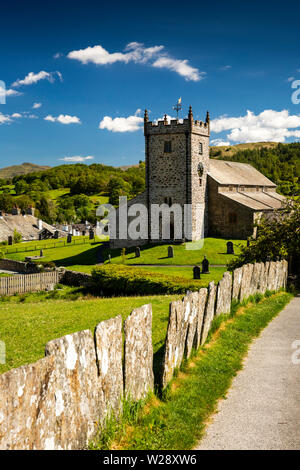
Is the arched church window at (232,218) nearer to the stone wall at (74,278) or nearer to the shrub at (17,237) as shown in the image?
the stone wall at (74,278)

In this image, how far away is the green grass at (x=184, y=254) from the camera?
33.3 m

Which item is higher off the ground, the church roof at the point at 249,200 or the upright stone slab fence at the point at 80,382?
the church roof at the point at 249,200

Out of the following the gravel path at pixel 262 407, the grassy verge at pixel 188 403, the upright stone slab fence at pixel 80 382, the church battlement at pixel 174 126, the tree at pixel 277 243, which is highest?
the church battlement at pixel 174 126

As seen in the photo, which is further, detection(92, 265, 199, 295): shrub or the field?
the field

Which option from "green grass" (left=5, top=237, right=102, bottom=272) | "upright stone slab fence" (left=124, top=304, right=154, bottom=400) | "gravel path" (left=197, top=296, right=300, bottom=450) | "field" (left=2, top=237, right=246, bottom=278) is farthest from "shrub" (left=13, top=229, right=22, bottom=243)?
"upright stone slab fence" (left=124, top=304, right=154, bottom=400)

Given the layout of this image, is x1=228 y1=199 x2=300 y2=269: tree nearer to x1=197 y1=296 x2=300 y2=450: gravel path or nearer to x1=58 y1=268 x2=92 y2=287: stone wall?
x1=197 y1=296 x2=300 y2=450: gravel path

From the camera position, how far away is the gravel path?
15.8 ft

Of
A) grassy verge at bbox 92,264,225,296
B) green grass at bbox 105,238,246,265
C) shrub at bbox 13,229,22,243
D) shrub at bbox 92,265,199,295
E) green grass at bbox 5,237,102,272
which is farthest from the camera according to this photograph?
shrub at bbox 13,229,22,243

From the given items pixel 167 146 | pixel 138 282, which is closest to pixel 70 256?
pixel 167 146

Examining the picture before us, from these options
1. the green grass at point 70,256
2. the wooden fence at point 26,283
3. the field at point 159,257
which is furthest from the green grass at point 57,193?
the wooden fence at point 26,283

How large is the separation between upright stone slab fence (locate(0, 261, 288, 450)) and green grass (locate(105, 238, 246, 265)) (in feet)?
87.2

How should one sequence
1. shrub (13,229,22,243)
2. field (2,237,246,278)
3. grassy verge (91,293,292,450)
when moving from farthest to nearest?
shrub (13,229,22,243), field (2,237,246,278), grassy verge (91,293,292,450)
